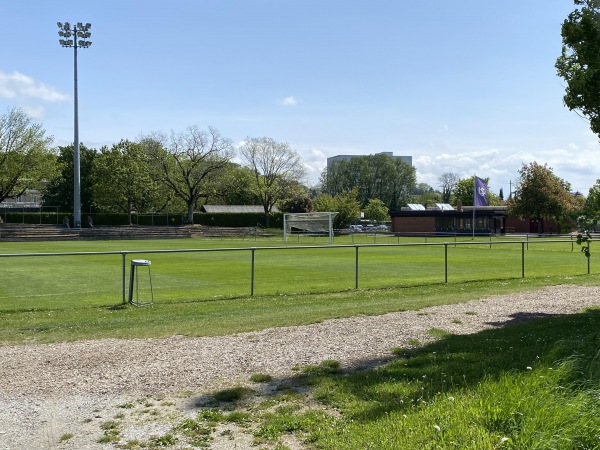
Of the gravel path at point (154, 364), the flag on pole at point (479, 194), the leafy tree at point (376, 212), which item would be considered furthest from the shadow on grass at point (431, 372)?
the leafy tree at point (376, 212)

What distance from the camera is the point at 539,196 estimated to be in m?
72.9

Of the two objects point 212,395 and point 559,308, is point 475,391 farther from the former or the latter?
point 559,308

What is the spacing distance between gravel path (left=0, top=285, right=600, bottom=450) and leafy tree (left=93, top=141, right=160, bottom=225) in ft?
257

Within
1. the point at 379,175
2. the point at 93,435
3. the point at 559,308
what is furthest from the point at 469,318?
the point at 379,175

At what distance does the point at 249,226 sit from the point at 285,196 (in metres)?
8.88

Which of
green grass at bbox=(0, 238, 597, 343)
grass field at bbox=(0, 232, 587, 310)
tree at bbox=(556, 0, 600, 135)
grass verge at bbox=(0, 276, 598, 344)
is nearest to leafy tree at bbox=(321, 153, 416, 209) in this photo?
grass field at bbox=(0, 232, 587, 310)

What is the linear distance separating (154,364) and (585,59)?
8.02 metres

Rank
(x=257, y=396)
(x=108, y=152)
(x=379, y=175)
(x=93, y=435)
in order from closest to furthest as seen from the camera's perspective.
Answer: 1. (x=93, y=435)
2. (x=257, y=396)
3. (x=108, y=152)
4. (x=379, y=175)

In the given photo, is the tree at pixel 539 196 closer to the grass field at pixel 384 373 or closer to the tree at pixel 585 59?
the grass field at pixel 384 373

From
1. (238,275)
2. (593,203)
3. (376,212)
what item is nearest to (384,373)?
(593,203)

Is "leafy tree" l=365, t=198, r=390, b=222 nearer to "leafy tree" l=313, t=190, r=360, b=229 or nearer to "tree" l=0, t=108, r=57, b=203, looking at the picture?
"leafy tree" l=313, t=190, r=360, b=229

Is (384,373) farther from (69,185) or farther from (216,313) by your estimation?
(69,185)

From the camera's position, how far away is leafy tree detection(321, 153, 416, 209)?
470ft

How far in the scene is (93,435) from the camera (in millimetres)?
5133
